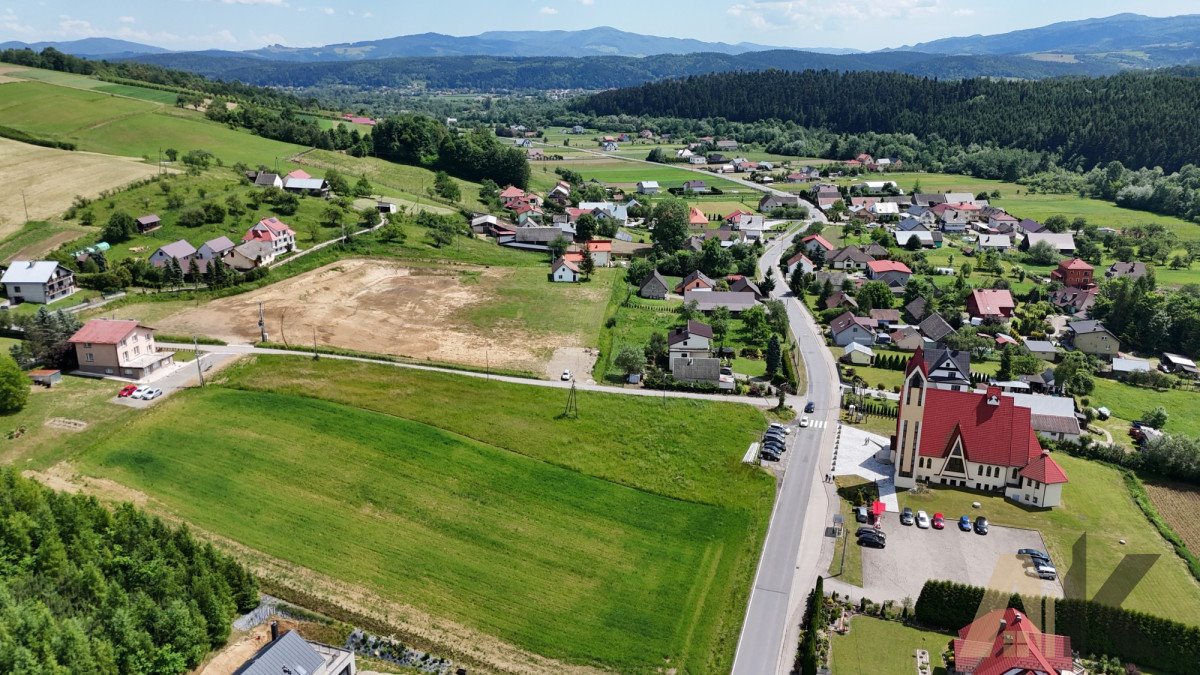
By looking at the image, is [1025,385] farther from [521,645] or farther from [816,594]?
[521,645]

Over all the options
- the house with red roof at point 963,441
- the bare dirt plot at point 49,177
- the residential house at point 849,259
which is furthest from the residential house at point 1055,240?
the bare dirt plot at point 49,177

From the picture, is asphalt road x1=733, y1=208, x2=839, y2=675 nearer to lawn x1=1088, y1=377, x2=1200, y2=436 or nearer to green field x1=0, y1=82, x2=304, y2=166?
lawn x1=1088, y1=377, x2=1200, y2=436

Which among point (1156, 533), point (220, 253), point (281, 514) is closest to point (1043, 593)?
point (1156, 533)

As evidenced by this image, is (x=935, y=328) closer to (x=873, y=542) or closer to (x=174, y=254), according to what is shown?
(x=873, y=542)

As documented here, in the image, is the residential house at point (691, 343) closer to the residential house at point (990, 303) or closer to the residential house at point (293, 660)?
the residential house at point (990, 303)

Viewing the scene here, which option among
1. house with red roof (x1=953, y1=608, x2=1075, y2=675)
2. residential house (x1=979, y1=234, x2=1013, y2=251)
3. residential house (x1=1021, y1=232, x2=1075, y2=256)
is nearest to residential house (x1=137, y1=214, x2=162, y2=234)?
house with red roof (x1=953, y1=608, x2=1075, y2=675)

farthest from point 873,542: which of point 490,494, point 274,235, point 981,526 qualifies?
point 274,235
